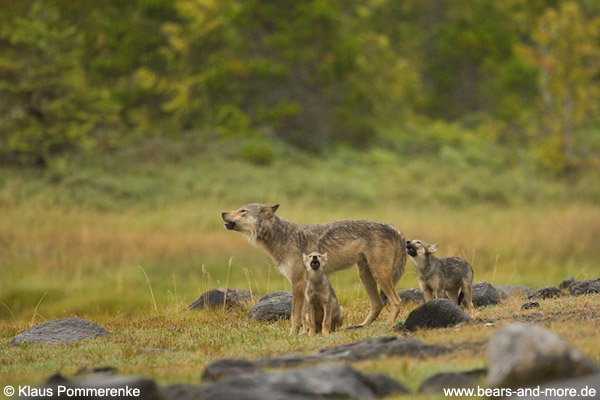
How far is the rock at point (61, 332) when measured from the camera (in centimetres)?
1266

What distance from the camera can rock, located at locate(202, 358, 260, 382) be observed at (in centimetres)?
825

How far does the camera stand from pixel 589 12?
4962 cm

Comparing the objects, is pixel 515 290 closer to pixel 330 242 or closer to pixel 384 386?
pixel 330 242

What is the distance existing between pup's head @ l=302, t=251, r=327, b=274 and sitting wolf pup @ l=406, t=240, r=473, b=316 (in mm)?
1475

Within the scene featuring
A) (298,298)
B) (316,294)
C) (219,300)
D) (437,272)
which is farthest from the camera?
(219,300)

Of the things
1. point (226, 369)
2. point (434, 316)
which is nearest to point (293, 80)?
point (434, 316)

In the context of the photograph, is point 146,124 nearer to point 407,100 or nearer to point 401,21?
point 407,100

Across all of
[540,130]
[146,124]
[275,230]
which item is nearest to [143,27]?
[146,124]

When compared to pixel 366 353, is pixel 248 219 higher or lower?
higher

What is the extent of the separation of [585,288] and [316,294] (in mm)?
5333

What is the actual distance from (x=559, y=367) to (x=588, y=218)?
19.6 metres

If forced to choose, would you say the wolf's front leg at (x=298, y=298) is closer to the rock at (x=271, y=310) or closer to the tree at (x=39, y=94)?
the rock at (x=271, y=310)

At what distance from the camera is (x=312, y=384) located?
7145 mm

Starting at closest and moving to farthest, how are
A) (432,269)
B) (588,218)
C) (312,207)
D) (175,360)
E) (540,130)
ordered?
(175,360)
(432,269)
(588,218)
(312,207)
(540,130)
